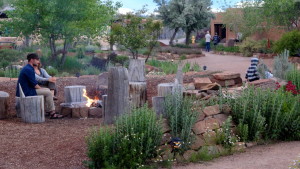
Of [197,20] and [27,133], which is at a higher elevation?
[197,20]

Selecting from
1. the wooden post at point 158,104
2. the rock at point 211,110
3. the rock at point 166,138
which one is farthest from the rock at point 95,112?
the rock at point 166,138

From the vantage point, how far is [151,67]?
58.0 feet

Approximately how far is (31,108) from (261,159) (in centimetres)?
419

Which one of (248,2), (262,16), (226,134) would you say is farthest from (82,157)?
(248,2)

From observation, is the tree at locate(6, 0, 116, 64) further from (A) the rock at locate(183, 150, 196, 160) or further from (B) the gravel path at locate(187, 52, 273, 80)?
(A) the rock at locate(183, 150, 196, 160)

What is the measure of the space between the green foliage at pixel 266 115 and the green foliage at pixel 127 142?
61.1 inches

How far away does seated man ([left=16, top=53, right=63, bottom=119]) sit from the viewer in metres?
9.34

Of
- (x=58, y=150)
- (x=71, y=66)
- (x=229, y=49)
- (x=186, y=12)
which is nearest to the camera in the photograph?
(x=58, y=150)

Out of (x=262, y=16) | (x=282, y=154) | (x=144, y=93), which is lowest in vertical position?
(x=282, y=154)

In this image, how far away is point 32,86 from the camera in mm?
9398

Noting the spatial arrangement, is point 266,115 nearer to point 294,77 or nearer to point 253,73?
point 294,77

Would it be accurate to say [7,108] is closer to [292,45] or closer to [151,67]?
[151,67]

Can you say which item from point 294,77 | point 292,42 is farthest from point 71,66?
point 294,77

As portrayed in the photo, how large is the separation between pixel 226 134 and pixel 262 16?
20463 mm
